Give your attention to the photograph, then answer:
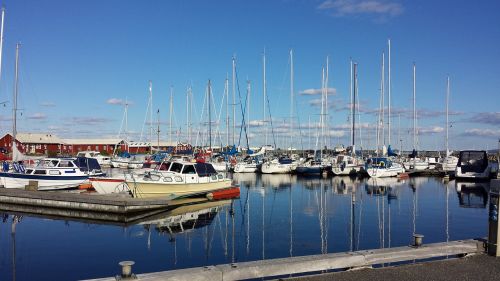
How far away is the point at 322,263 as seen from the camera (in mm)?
9094

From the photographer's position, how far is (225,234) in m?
20.7

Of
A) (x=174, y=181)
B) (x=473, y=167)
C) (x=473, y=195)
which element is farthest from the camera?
(x=473, y=167)

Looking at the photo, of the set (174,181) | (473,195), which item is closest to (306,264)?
(174,181)

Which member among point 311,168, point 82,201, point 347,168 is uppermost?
point 347,168

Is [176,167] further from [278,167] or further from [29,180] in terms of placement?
[278,167]

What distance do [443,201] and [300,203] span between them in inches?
459

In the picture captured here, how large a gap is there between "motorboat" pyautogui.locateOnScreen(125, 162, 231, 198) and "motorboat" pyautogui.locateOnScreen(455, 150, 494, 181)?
36.4 m

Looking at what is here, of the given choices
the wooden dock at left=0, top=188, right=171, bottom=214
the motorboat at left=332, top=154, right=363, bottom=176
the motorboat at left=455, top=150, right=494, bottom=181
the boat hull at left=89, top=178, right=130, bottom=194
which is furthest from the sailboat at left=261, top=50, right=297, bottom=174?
the wooden dock at left=0, top=188, right=171, bottom=214

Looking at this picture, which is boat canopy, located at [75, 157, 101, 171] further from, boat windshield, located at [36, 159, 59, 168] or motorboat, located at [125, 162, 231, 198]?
motorboat, located at [125, 162, 231, 198]

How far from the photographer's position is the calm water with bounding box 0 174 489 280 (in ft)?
51.1

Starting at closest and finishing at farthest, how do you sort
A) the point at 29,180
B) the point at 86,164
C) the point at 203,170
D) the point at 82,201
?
1. the point at 82,201
2. the point at 203,170
3. the point at 29,180
4. the point at 86,164

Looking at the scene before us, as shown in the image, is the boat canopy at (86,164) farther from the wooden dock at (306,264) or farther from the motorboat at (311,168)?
→ the wooden dock at (306,264)

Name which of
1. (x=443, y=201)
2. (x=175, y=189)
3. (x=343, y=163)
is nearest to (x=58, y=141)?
(x=343, y=163)

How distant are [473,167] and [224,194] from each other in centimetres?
3685
